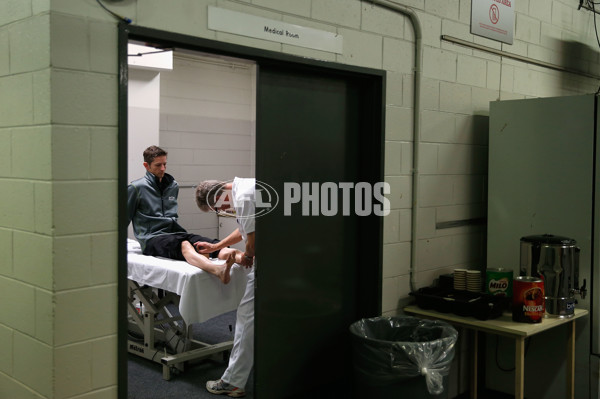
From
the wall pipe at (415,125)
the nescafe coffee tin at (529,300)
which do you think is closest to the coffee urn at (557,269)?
the nescafe coffee tin at (529,300)

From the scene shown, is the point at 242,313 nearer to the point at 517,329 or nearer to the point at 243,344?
the point at 243,344

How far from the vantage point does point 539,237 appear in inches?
130

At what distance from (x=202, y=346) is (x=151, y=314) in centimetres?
45

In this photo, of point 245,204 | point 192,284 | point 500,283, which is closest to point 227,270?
point 192,284

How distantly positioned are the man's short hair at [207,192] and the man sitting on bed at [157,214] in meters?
0.25

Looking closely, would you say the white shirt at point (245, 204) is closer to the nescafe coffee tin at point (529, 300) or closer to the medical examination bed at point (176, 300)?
the medical examination bed at point (176, 300)

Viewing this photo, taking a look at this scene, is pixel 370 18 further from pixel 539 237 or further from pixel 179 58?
pixel 179 58

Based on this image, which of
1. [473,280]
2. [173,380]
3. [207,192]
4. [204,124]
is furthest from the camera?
[204,124]

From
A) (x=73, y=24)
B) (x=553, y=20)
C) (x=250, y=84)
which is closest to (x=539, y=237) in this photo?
(x=553, y=20)

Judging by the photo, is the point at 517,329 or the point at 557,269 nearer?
the point at 517,329

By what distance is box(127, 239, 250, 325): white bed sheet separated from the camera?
372 cm

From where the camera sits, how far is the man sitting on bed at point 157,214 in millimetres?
4090

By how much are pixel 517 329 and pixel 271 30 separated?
1917 millimetres

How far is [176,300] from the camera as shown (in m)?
4.09
